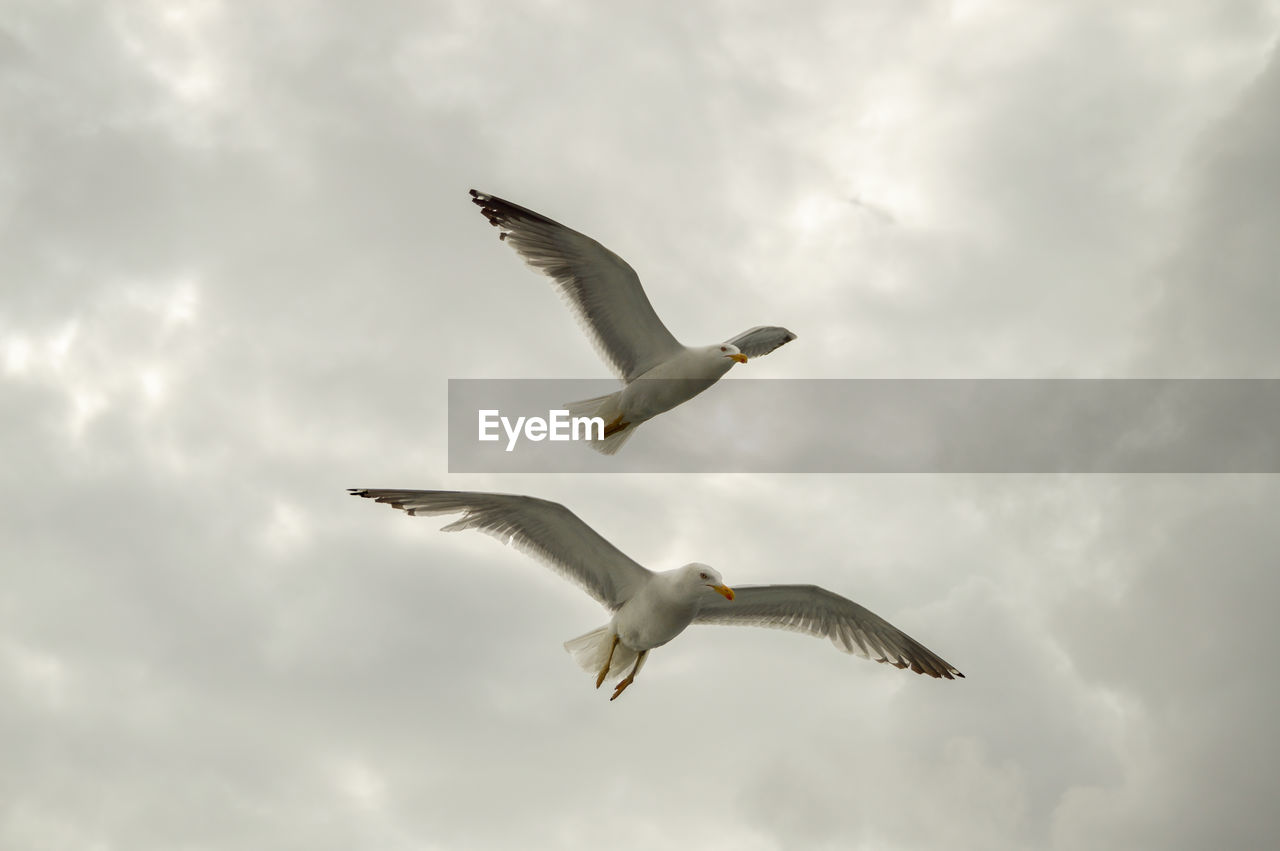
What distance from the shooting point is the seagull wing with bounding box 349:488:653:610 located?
46.6 feet

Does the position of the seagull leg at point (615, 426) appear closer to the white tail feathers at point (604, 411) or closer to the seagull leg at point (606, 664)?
the white tail feathers at point (604, 411)

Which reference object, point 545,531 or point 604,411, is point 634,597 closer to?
point 545,531

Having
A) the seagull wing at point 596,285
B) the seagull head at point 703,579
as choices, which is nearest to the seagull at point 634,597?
the seagull head at point 703,579

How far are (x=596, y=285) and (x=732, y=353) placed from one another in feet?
6.56

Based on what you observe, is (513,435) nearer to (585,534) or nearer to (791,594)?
(585,534)

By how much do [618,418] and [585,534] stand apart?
237 cm

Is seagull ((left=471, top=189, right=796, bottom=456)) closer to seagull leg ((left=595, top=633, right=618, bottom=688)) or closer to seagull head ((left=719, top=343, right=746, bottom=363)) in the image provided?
seagull head ((left=719, top=343, right=746, bottom=363))

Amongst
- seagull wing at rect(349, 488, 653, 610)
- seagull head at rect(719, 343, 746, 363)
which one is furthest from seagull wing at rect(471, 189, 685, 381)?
seagull wing at rect(349, 488, 653, 610)

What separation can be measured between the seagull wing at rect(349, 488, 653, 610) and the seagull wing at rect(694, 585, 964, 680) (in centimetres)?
118

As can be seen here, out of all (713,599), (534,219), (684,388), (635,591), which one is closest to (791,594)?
(713,599)

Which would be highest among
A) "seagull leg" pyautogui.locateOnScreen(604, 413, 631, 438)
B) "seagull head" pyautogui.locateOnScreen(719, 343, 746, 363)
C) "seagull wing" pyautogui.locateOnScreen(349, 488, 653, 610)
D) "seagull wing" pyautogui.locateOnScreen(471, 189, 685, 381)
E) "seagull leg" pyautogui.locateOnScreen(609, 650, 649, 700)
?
"seagull wing" pyautogui.locateOnScreen(471, 189, 685, 381)

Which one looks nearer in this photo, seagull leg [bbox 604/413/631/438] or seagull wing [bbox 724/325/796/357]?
seagull leg [bbox 604/413/631/438]

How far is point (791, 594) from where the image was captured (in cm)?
1562

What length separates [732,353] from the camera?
54.3 ft
